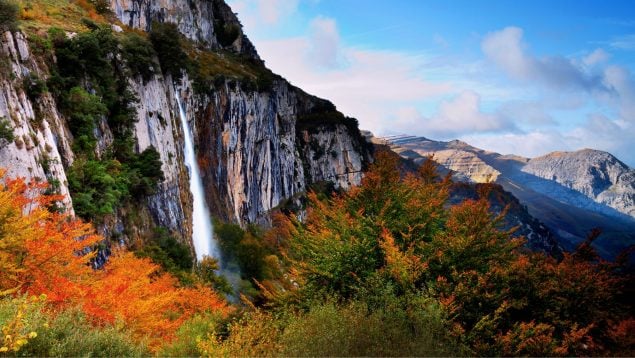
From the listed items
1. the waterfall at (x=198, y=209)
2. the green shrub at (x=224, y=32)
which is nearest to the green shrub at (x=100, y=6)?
the waterfall at (x=198, y=209)

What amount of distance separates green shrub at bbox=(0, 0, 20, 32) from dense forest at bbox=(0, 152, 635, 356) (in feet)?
29.4

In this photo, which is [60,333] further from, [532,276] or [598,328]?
[598,328]

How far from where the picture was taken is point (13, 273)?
15688mm

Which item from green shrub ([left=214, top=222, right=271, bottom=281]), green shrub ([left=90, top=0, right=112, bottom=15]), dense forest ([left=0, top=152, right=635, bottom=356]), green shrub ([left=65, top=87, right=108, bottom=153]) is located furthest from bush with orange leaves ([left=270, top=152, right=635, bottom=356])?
green shrub ([left=90, top=0, right=112, bottom=15])

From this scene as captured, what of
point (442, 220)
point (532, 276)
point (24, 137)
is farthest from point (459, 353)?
point (24, 137)

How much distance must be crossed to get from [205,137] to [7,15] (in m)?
38.8

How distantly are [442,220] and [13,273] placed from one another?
16.5 m

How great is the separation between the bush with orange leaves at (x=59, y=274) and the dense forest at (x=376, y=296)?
0.06 metres

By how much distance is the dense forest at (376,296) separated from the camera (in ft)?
41.0

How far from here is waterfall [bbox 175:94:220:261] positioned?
51.1 m

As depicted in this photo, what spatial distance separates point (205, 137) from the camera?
63062 mm

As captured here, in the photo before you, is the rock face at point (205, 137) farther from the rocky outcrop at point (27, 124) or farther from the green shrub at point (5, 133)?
the green shrub at point (5, 133)

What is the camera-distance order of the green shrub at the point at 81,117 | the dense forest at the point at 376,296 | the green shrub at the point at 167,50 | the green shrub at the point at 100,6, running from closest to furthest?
the dense forest at the point at 376,296, the green shrub at the point at 81,117, the green shrub at the point at 167,50, the green shrub at the point at 100,6

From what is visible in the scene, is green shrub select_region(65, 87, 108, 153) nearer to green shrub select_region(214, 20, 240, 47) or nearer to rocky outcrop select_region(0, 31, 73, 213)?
rocky outcrop select_region(0, 31, 73, 213)
